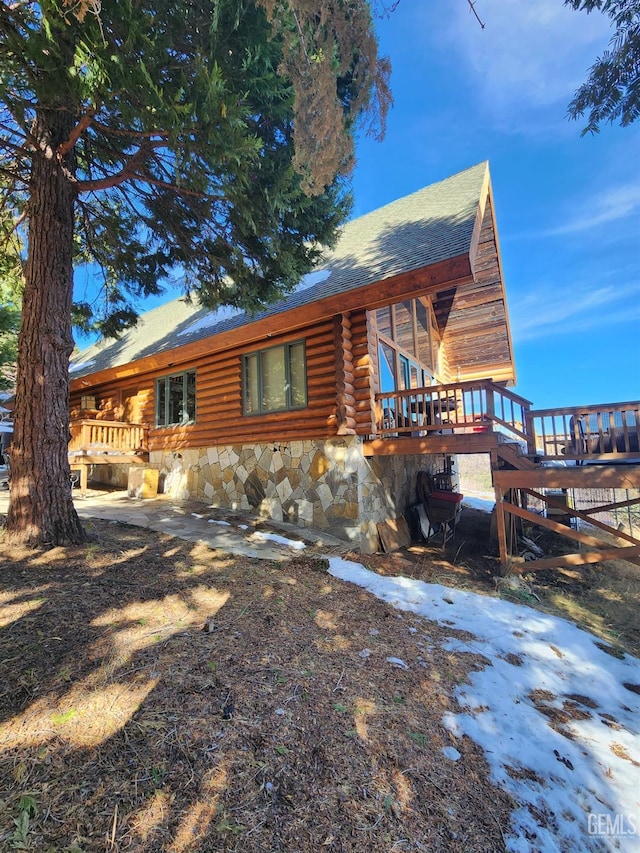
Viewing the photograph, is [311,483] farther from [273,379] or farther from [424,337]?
[424,337]

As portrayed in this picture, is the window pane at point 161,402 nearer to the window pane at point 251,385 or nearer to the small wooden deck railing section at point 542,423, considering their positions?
the window pane at point 251,385

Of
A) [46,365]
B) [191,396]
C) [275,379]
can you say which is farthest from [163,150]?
[191,396]

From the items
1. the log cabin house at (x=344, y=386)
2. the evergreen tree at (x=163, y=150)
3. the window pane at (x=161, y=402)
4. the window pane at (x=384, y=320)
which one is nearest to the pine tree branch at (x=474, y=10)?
the evergreen tree at (x=163, y=150)

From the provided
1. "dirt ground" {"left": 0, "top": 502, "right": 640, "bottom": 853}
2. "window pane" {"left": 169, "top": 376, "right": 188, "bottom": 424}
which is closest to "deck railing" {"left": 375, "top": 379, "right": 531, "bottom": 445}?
"dirt ground" {"left": 0, "top": 502, "right": 640, "bottom": 853}

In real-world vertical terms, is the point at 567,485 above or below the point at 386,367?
below

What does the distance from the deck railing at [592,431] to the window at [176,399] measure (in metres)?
8.06

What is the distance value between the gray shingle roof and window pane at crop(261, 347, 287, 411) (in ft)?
2.87

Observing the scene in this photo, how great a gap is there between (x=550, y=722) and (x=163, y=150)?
24.1ft

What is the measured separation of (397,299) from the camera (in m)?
6.52

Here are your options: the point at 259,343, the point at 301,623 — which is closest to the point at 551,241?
the point at 259,343

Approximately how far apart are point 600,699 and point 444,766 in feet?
6.38

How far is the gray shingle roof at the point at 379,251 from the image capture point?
22.3ft

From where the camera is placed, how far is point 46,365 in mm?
4527

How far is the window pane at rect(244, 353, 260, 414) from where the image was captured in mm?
8820
